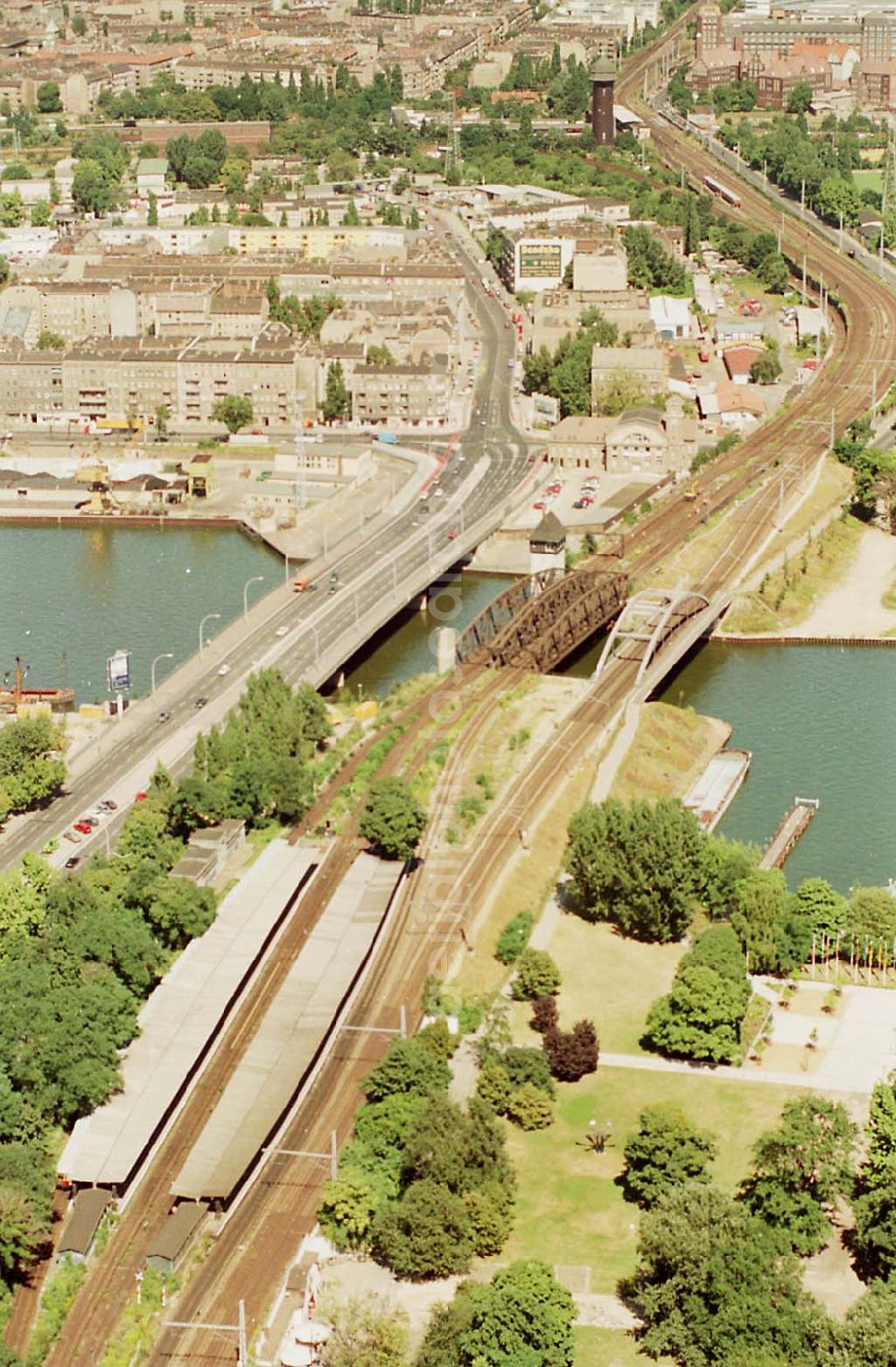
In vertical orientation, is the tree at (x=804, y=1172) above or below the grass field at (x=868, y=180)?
above

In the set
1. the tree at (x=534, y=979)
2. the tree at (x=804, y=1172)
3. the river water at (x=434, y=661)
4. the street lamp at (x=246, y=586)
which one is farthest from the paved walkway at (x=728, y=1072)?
the street lamp at (x=246, y=586)

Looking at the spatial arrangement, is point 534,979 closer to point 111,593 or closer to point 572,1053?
point 572,1053

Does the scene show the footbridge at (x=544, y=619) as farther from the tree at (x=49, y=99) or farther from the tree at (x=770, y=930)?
the tree at (x=49, y=99)

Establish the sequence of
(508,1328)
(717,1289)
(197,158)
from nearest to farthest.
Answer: (508,1328)
(717,1289)
(197,158)

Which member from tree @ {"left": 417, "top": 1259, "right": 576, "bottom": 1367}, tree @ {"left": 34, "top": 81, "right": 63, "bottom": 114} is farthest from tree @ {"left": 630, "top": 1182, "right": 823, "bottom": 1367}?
tree @ {"left": 34, "top": 81, "right": 63, "bottom": 114}

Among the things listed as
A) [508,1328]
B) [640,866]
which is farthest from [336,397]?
[508,1328]

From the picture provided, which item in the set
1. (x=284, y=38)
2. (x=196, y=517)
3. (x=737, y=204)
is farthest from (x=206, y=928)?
(x=284, y=38)
